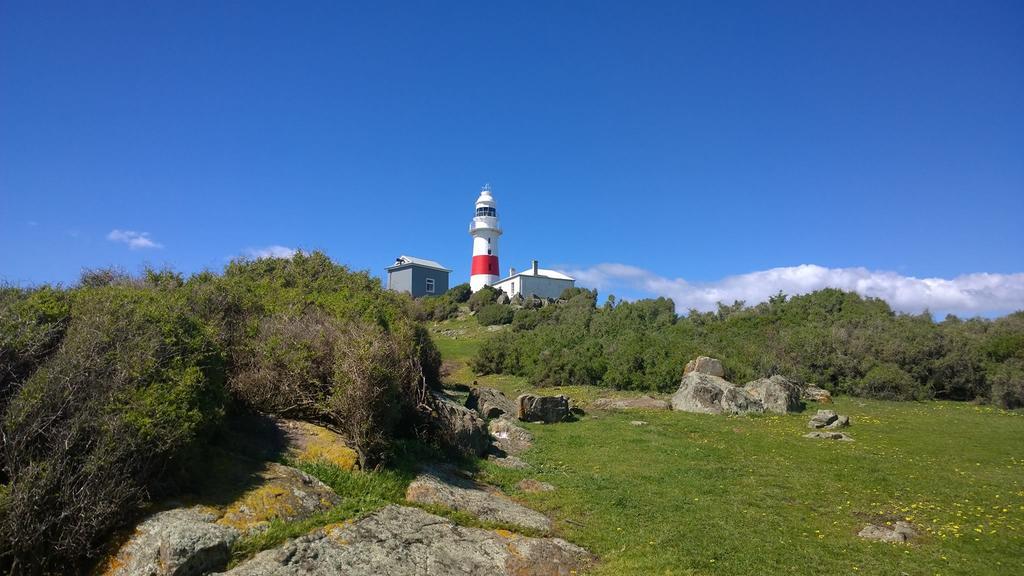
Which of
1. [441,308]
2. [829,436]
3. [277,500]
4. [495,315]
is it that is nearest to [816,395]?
[829,436]

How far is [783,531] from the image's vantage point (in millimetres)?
7934

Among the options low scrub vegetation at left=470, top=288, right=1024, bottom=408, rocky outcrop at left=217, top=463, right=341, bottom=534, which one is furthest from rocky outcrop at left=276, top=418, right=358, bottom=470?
low scrub vegetation at left=470, top=288, right=1024, bottom=408

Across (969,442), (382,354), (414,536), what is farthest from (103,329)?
(969,442)

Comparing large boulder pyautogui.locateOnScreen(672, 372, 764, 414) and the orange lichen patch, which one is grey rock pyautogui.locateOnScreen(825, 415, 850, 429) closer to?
large boulder pyautogui.locateOnScreen(672, 372, 764, 414)

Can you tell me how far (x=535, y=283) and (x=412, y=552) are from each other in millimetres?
51385

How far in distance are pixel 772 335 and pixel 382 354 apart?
24.2 metres

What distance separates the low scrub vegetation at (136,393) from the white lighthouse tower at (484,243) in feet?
155

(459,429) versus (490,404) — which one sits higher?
(490,404)

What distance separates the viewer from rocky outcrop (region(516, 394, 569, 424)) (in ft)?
55.2

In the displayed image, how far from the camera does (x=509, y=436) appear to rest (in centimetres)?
1401

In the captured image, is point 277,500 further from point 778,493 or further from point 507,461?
point 778,493

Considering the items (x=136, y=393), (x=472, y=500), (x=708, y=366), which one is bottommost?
(x=472, y=500)

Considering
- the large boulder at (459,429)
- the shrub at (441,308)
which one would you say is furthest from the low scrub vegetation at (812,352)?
the shrub at (441,308)

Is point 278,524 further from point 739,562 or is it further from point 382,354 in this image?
point 739,562
